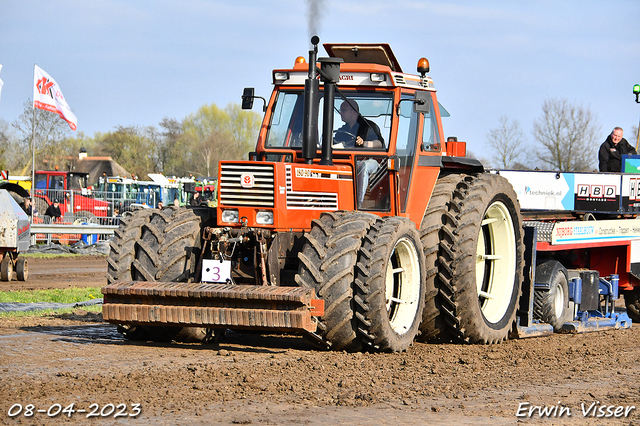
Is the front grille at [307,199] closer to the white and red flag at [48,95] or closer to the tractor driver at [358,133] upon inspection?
the tractor driver at [358,133]

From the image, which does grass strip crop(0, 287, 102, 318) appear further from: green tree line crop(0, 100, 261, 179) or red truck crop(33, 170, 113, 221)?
green tree line crop(0, 100, 261, 179)

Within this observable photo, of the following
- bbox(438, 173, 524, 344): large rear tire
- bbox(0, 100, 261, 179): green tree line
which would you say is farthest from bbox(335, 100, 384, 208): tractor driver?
bbox(0, 100, 261, 179): green tree line

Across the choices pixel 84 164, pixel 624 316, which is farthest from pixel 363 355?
pixel 84 164

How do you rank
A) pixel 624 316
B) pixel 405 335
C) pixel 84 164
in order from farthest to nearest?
1. pixel 84 164
2. pixel 624 316
3. pixel 405 335

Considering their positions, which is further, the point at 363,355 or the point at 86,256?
the point at 86,256

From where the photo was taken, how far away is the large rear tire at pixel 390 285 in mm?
7422

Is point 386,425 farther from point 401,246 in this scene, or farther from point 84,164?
point 84,164

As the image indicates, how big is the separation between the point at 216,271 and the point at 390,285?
1.80m

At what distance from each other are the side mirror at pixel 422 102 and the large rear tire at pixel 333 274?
5.92 feet

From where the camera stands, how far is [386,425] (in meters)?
5.12

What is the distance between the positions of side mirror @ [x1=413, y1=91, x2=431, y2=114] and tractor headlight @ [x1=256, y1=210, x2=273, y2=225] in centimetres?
202

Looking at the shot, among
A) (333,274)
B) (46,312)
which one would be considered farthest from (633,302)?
(46,312)

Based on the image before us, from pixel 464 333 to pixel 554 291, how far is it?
7.94 feet

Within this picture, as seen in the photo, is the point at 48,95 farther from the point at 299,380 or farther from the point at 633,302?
the point at 299,380
